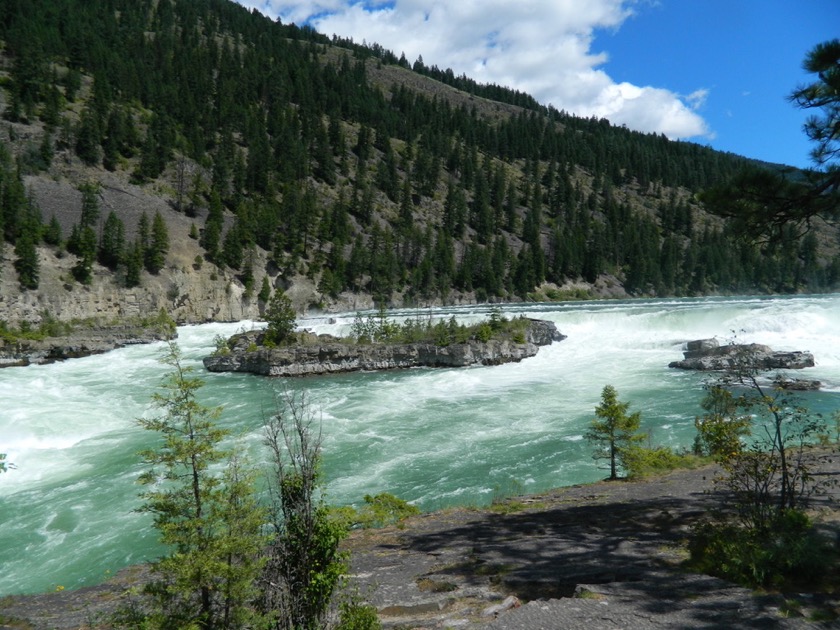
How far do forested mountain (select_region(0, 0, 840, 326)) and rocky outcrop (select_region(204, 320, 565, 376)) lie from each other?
1005 inches

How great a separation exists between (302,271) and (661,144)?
15492 centimetres

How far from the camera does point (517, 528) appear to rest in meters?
9.15

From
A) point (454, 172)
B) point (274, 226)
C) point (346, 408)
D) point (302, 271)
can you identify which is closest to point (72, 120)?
point (274, 226)

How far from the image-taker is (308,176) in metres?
98.2

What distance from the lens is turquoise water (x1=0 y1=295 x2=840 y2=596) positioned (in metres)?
12.6

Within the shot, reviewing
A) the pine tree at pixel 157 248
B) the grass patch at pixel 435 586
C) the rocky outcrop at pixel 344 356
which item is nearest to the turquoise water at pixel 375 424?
the rocky outcrop at pixel 344 356

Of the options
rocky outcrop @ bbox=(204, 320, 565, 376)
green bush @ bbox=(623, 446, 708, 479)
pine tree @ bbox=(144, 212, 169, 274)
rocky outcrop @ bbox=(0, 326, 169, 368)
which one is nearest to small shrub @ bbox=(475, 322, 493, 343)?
rocky outcrop @ bbox=(204, 320, 565, 376)

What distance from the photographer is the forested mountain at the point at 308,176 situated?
62.6 metres

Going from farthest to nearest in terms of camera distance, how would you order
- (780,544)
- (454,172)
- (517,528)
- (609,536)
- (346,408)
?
1. (454,172)
2. (346,408)
3. (517,528)
4. (609,536)
5. (780,544)

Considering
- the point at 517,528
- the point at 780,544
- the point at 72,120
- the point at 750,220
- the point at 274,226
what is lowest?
the point at 517,528

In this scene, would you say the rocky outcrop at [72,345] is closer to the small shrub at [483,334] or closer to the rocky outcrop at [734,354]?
the small shrub at [483,334]

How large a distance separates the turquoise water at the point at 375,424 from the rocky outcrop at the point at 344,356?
144 centimetres

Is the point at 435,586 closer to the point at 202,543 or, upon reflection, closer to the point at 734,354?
the point at 202,543

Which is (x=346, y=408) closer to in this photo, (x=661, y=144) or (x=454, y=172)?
(x=454, y=172)
